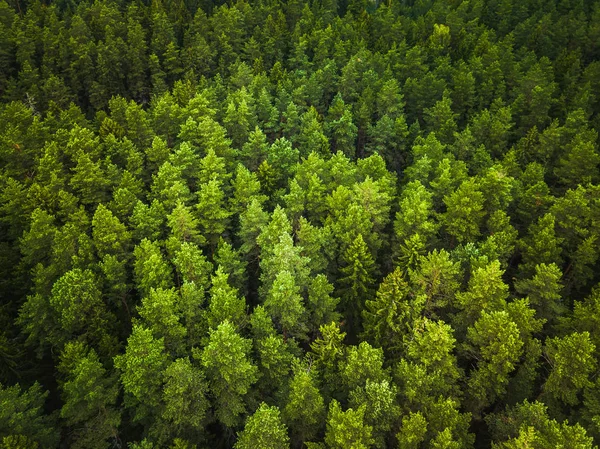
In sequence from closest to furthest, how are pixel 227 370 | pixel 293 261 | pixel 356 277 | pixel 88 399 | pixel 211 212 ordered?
1. pixel 88 399
2. pixel 227 370
3. pixel 293 261
4. pixel 356 277
5. pixel 211 212

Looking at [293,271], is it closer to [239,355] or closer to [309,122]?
[239,355]

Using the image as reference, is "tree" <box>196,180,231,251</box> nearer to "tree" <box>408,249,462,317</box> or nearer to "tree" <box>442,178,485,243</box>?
"tree" <box>408,249,462,317</box>

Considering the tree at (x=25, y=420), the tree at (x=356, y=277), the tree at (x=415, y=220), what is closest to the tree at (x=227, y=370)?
the tree at (x=25, y=420)

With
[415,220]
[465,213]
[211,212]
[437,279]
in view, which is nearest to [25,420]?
[211,212]

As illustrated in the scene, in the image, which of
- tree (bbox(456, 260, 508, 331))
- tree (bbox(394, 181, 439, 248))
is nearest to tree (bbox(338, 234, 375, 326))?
tree (bbox(394, 181, 439, 248))

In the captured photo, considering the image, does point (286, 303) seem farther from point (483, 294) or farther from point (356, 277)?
point (483, 294)
